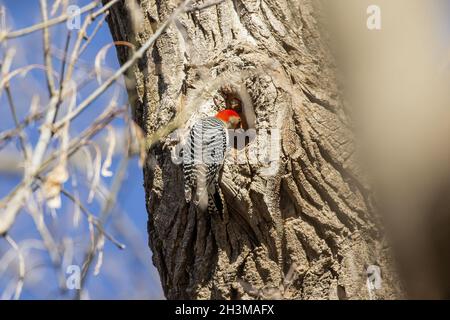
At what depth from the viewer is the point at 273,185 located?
3691 mm

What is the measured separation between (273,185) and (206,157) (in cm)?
53

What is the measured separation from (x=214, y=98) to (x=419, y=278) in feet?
5.11

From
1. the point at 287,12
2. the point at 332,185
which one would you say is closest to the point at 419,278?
the point at 332,185

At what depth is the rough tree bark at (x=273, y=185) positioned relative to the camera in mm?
3732

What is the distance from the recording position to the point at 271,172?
369 cm

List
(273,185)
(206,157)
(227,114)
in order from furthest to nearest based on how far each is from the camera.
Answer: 1. (227,114)
2. (206,157)
3. (273,185)

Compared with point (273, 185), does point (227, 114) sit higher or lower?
higher

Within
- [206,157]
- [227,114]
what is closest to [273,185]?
[206,157]

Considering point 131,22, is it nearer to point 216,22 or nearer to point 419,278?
point 216,22

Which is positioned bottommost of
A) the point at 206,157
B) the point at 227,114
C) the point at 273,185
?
the point at 273,185

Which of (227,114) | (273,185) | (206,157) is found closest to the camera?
(273,185)

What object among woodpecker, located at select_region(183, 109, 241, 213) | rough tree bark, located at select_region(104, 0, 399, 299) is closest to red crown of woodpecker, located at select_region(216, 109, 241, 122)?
woodpecker, located at select_region(183, 109, 241, 213)

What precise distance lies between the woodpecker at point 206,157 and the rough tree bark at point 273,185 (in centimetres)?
9

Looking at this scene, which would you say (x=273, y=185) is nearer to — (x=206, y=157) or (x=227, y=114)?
(x=206, y=157)
